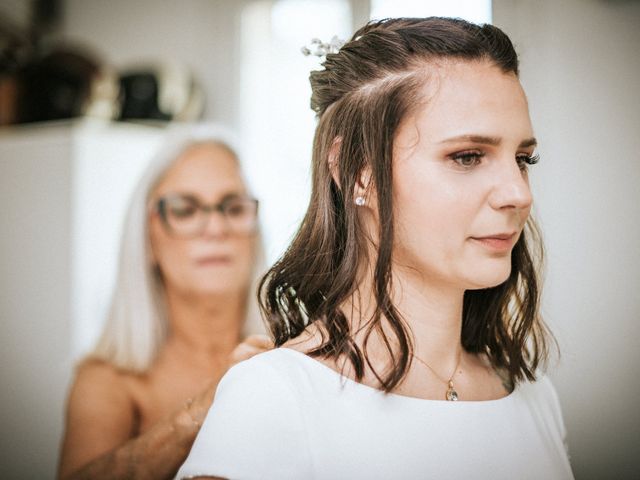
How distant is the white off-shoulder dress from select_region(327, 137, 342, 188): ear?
271 mm

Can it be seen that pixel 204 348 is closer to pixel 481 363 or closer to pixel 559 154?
pixel 481 363

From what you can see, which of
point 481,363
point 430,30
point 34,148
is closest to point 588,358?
point 481,363

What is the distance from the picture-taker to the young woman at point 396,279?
780mm

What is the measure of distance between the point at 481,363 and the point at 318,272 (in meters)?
0.35

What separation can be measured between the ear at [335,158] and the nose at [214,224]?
76 cm

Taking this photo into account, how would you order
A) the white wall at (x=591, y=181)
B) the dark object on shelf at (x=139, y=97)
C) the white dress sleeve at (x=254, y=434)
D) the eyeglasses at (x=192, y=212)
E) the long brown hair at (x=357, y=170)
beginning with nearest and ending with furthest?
the white dress sleeve at (x=254, y=434), the long brown hair at (x=357, y=170), the white wall at (x=591, y=181), the eyeglasses at (x=192, y=212), the dark object on shelf at (x=139, y=97)

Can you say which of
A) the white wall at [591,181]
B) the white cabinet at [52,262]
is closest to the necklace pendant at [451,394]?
the white wall at [591,181]

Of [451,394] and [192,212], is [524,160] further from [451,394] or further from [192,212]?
[192,212]

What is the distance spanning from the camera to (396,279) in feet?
2.93

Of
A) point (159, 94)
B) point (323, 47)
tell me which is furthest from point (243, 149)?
point (323, 47)

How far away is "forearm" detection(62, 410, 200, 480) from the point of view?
3.46ft

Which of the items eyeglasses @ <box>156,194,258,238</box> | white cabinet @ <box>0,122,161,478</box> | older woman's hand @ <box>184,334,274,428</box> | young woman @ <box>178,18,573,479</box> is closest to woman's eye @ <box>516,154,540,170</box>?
young woman @ <box>178,18,573,479</box>

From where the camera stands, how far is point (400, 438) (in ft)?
2.69

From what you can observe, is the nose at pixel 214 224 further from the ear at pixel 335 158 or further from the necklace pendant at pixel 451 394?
the necklace pendant at pixel 451 394
